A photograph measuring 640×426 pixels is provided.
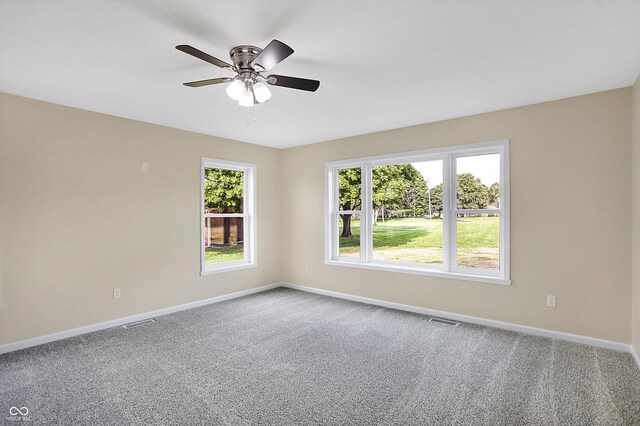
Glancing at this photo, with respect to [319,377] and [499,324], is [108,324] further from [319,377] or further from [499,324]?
[499,324]

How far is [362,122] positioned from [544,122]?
1998 millimetres

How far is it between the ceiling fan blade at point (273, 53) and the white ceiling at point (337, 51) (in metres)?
0.23

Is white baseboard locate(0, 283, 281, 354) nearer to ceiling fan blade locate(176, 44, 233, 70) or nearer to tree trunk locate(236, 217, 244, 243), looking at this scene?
tree trunk locate(236, 217, 244, 243)

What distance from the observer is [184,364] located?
291cm

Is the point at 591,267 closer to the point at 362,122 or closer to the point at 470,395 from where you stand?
the point at 470,395

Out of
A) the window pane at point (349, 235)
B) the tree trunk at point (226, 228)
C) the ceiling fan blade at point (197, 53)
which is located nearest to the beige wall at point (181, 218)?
the tree trunk at point (226, 228)

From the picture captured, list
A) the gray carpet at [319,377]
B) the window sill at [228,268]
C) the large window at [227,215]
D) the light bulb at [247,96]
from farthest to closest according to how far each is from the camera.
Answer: the large window at [227,215], the window sill at [228,268], the light bulb at [247,96], the gray carpet at [319,377]

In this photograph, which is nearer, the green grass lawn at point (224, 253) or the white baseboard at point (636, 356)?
the white baseboard at point (636, 356)

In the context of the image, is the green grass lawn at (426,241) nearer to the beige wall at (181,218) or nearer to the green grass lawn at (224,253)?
the beige wall at (181,218)

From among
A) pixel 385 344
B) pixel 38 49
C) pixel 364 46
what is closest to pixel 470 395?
pixel 385 344

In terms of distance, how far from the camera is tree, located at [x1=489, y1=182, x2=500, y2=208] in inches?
153

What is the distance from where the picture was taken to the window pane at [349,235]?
521cm

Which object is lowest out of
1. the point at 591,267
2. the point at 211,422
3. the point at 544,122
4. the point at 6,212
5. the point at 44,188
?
the point at 211,422

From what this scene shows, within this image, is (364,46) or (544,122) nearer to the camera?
(364,46)
